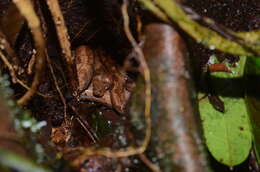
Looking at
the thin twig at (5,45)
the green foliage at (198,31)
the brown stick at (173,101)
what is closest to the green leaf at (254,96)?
the green foliage at (198,31)

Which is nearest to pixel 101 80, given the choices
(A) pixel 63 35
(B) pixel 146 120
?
(A) pixel 63 35

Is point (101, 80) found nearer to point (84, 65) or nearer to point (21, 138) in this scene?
point (84, 65)

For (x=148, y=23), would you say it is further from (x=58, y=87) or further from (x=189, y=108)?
(x=58, y=87)

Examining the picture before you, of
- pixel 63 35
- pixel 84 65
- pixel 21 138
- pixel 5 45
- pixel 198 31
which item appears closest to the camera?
pixel 21 138

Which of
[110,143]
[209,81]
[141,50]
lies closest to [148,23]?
[141,50]

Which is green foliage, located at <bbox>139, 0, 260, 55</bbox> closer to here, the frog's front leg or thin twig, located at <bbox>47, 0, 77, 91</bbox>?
thin twig, located at <bbox>47, 0, 77, 91</bbox>

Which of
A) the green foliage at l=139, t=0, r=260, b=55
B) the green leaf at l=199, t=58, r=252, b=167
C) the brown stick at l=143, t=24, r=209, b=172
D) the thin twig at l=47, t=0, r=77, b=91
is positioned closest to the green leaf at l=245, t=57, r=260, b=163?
the green leaf at l=199, t=58, r=252, b=167
